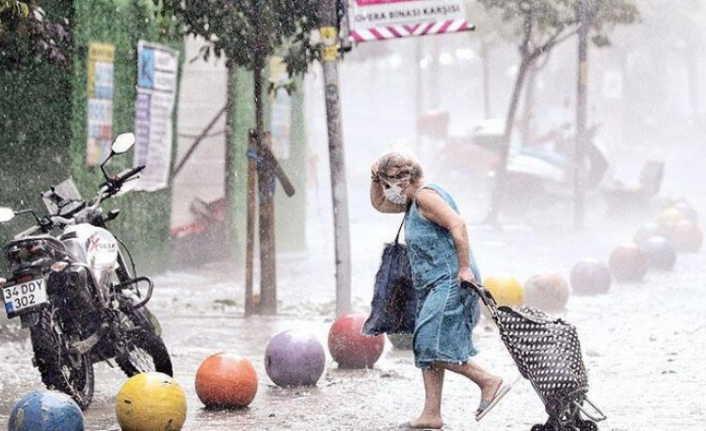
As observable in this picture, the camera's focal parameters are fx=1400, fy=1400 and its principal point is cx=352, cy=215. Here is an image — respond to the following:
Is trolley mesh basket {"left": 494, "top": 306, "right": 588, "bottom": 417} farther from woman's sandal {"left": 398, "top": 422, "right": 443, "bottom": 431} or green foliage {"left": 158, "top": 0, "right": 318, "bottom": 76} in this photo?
green foliage {"left": 158, "top": 0, "right": 318, "bottom": 76}

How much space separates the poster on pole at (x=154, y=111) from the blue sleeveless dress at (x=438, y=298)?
27.8ft

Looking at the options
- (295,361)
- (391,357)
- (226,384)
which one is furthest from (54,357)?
(391,357)

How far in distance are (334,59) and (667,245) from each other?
7.12 m

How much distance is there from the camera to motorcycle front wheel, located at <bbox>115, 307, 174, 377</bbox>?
841cm

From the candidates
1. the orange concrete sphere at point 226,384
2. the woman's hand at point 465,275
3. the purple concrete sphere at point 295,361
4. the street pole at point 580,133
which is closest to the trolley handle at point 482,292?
the woman's hand at point 465,275

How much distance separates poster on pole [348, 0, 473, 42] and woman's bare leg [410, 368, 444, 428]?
507 cm

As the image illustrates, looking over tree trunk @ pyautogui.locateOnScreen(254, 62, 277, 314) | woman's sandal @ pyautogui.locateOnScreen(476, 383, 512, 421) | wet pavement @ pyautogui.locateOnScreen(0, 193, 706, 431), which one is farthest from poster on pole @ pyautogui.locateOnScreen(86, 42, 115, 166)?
woman's sandal @ pyautogui.locateOnScreen(476, 383, 512, 421)

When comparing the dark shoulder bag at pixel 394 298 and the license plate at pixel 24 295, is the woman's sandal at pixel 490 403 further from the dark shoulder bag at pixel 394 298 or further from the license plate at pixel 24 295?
the license plate at pixel 24 295

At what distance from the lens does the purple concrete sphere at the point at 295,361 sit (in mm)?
8914

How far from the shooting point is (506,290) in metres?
12.5

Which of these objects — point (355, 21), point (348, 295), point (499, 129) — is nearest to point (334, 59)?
point (355, 21)

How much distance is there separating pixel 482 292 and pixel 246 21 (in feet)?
19.4

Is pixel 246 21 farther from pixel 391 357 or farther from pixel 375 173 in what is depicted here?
pixel 375 173

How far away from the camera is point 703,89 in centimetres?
6575
